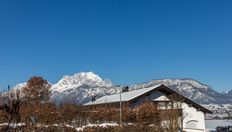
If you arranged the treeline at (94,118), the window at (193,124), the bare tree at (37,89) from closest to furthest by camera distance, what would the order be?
the treeline at (94,118)
the window at (193,124)
the bare tree at (37,89)

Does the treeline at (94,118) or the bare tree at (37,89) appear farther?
the bare tree at (37,89)

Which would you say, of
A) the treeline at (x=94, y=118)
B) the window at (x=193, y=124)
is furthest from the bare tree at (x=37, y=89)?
the window at (x=193, y=124)

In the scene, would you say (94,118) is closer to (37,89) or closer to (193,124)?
(193,124)

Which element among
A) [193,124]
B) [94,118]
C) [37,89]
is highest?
[37,89]

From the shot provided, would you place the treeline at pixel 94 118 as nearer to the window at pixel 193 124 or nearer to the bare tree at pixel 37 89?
the window at pixel 193 124

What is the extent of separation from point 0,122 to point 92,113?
7.87 metres

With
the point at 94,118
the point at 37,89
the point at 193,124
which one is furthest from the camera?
the point at 37,89

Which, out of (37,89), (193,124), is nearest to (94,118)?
(193,124)

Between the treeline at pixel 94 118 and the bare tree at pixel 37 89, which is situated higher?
the bare tree at pixel 37 89

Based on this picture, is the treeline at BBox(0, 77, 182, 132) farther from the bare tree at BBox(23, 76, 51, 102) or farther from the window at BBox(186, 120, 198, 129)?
the bare tree at BBox(23, 76, 51, 102)

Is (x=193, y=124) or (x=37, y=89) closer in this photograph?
(x=193, y=124)

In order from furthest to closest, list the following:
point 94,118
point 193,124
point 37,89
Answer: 1. point 37,89
2. point 193,124
3. point 94,118

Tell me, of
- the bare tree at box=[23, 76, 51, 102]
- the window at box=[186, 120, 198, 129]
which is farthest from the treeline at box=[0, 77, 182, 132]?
→ the bare tree at box=[23, 76, 51, 102]

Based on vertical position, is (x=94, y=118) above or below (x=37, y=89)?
below
